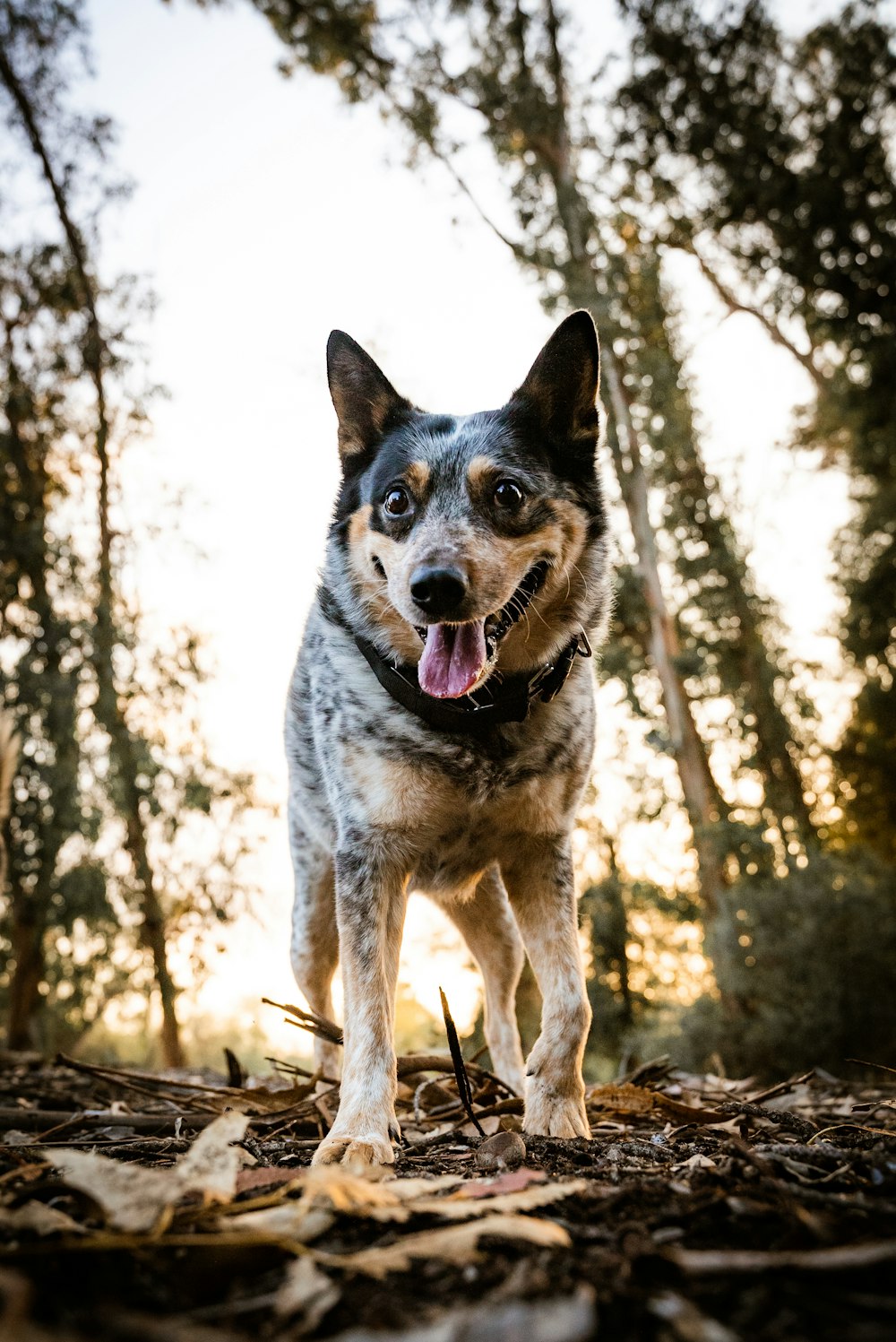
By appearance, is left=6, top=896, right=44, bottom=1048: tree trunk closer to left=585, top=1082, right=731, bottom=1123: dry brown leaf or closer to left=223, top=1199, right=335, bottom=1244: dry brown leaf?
left=585, top=1082, right=731, bottom=1123: dry brown leaf

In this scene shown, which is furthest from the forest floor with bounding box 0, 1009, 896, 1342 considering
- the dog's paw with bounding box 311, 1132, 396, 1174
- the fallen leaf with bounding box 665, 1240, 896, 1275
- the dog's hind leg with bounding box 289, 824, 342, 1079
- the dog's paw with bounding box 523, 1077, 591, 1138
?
the dog's hind leg with bounding box 289, 824, 342, 1079

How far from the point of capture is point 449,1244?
4.47ft

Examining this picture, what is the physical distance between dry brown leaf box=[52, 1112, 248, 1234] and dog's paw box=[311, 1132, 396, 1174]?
87 cm

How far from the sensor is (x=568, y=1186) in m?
1.69

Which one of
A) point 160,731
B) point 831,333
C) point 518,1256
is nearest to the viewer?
point 518,1256

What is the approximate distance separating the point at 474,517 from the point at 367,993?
1.66 meters

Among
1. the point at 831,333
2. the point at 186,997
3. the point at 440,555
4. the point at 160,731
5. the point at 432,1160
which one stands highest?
the point at 831,333

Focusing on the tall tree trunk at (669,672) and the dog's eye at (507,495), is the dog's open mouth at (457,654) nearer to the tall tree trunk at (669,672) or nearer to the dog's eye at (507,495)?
the dog's eye at (507,495)

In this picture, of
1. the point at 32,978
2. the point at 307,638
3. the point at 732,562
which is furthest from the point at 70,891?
the point at 732,562

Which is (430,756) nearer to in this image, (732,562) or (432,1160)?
(432,1160)

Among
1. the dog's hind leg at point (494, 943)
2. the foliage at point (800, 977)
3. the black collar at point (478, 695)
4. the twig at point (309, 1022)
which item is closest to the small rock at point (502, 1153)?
the twig at point (309, 1022)

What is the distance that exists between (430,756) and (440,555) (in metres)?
0.67

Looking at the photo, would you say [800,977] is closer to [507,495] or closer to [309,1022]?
[309,1022]

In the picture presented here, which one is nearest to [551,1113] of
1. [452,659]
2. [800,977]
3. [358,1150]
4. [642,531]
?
[358,1150]
